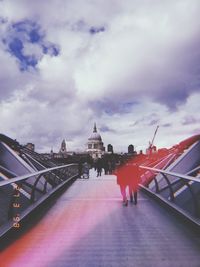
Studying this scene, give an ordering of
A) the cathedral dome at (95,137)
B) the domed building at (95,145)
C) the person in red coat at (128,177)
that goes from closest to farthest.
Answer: the person in red coat at (128,177) → the domed building at (95,145) → the cathedral dome at (95,137)

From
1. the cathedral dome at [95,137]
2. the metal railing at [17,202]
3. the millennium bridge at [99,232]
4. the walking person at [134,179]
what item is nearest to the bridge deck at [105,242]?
the millennium bridge at [99,232]

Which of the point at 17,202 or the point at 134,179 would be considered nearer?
the point at 17,202

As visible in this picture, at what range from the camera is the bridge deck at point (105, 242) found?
12.3 feet

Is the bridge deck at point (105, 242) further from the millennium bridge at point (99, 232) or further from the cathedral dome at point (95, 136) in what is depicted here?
the cathedral dome at point (95, 136)

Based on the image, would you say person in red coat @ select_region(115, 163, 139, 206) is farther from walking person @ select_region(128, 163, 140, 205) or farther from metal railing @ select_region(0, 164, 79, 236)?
metal railing @ select_region(0, 164, 79, 236)

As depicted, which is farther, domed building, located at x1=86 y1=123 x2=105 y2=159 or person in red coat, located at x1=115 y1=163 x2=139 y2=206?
domed building, located at x1=86 y1=123 x2=105 y2=159

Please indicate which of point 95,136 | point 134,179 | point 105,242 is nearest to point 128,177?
point 134,179

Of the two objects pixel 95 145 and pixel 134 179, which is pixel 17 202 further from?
pixel 95 145

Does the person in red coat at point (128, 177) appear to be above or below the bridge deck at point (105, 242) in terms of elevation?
above

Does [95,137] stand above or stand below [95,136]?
below

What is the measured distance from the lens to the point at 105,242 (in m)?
4.53

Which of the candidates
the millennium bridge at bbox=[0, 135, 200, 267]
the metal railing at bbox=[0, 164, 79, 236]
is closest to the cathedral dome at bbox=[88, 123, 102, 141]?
the metal railing at bbox=[0, 164, 79, 236]

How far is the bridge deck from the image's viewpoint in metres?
3.74

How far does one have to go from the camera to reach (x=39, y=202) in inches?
282
